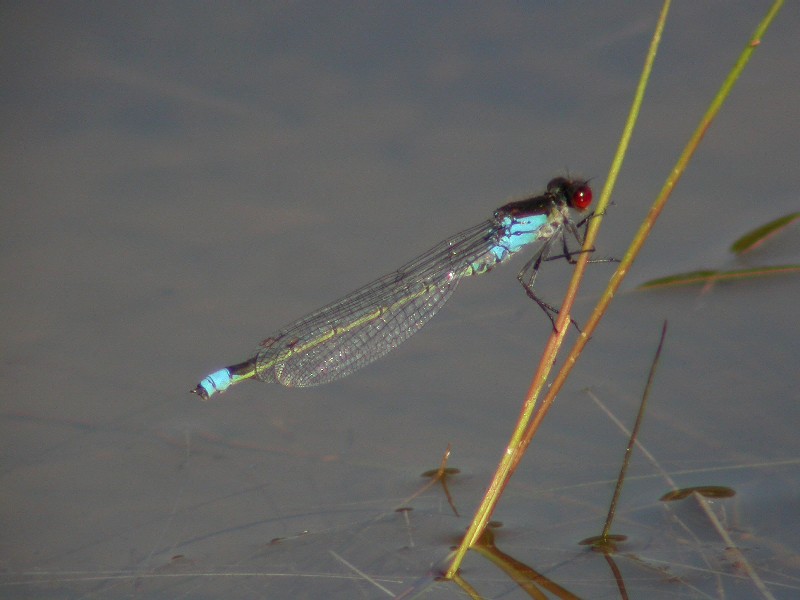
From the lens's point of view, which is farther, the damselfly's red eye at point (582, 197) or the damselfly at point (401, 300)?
the damselfly at point (401, 300)

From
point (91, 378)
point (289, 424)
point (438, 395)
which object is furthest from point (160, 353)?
point (438, 395)

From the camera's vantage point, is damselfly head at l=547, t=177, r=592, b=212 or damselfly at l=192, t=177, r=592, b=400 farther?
damselfly at l=192, t=177, r=592, b=400

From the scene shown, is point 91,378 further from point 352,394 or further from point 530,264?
point 530,264

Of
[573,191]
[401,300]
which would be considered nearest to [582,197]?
[573,191]

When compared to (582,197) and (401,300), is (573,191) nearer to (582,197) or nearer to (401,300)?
(582,197)

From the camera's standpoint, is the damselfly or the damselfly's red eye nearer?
→ the damselfly's red eye

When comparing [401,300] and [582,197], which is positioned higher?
[401,300]
